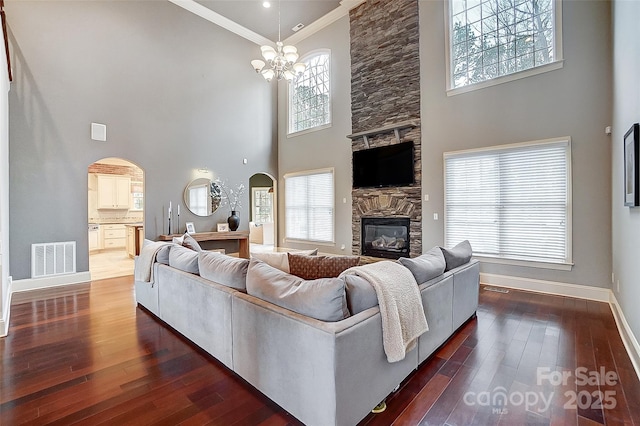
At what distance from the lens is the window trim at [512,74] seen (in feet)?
13.4

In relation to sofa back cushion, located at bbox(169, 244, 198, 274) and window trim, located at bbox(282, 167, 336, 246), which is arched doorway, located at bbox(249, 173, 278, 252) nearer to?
window trim, located at bbox(282, 167, 336, 246)

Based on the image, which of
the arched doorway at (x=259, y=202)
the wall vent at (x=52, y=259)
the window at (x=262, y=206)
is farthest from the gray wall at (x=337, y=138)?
the window at (x=262, y=206)

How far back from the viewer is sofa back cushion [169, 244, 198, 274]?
2686 mm

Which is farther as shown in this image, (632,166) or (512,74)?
(512,74)

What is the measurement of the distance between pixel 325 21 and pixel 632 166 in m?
6.57

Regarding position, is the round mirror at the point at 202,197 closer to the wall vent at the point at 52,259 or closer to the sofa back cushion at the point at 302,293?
the wall vent at the point at 52,259

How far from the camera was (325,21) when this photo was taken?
6.95 meters

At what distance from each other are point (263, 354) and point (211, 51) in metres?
6.97

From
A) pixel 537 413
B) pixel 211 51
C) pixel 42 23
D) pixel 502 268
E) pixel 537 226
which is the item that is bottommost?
pixel 537 413

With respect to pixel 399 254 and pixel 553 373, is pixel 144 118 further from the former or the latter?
pixel 553 373

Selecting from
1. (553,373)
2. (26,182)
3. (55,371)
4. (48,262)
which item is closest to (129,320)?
(55,371)

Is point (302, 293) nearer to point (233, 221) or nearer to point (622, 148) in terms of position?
point (622, 148)

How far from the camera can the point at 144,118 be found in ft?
18.6

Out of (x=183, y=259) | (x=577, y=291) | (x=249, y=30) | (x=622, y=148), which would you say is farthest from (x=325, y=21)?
(x=577, y=291)
